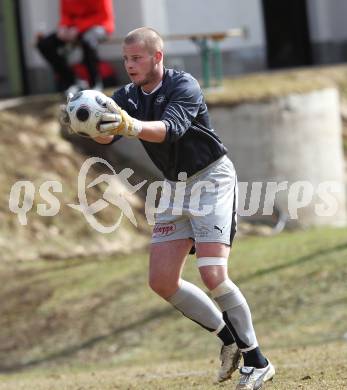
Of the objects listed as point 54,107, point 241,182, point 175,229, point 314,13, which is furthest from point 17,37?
point 175,229

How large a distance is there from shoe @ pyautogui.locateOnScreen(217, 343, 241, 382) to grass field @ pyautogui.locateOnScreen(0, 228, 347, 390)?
189 cm

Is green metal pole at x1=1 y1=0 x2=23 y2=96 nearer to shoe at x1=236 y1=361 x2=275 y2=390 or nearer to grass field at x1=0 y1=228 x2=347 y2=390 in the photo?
grass field at x1=0 y1=228 x2=347 y2=390

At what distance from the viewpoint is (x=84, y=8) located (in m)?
15.5

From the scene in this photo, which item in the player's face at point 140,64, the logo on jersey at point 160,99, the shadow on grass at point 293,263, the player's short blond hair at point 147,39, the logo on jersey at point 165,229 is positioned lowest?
the shadow on grass at point 293,263

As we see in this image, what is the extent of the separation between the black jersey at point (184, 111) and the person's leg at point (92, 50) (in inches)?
318

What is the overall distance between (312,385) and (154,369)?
8.26ft

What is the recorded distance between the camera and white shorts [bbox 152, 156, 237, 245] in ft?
23.7

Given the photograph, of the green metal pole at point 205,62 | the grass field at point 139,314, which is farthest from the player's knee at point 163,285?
the green metal pole at point 205,62

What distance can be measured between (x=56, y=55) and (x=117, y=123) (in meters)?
9.20

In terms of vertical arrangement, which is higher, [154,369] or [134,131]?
[134,131]

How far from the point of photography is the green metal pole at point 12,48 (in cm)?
1816

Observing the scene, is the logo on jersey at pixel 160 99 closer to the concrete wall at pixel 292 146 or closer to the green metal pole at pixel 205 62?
the concrete wall at pixel 292 146

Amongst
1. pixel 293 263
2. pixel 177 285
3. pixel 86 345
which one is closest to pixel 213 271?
pixel 177 285

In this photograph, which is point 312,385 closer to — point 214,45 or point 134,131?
point 134,131
